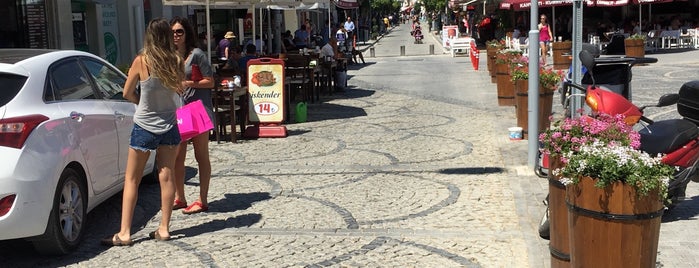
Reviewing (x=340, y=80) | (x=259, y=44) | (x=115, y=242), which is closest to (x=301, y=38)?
(x=259, y=44)

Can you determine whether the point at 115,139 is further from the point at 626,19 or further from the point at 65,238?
the point at 626,19

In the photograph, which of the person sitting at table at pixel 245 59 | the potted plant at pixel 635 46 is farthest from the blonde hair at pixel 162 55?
the potted plant at pixel 635 46

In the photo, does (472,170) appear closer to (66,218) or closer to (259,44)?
(66,218)

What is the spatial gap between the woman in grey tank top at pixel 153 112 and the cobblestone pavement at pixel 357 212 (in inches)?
14.4

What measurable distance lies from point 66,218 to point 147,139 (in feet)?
2.58

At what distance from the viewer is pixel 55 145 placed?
5.34 metres

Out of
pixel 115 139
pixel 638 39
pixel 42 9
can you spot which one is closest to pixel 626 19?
pixel 638 39

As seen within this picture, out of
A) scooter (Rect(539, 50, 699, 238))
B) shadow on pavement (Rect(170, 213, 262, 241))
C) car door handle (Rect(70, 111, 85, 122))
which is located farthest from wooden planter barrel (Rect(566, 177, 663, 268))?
car door handle (Rect(70, 111, 85, 122))

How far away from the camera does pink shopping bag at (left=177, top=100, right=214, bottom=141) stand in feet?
20.8

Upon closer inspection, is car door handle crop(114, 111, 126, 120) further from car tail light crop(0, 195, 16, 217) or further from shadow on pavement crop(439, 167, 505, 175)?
shadow on pavement crop(439, 167, 505, 175)

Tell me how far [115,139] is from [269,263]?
1938 mm

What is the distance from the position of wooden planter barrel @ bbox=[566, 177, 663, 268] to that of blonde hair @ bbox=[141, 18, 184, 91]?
3.12 meters

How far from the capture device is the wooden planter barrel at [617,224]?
3736 mm

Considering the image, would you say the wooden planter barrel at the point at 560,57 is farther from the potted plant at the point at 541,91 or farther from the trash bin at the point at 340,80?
the potted plant at the point at 541,91
